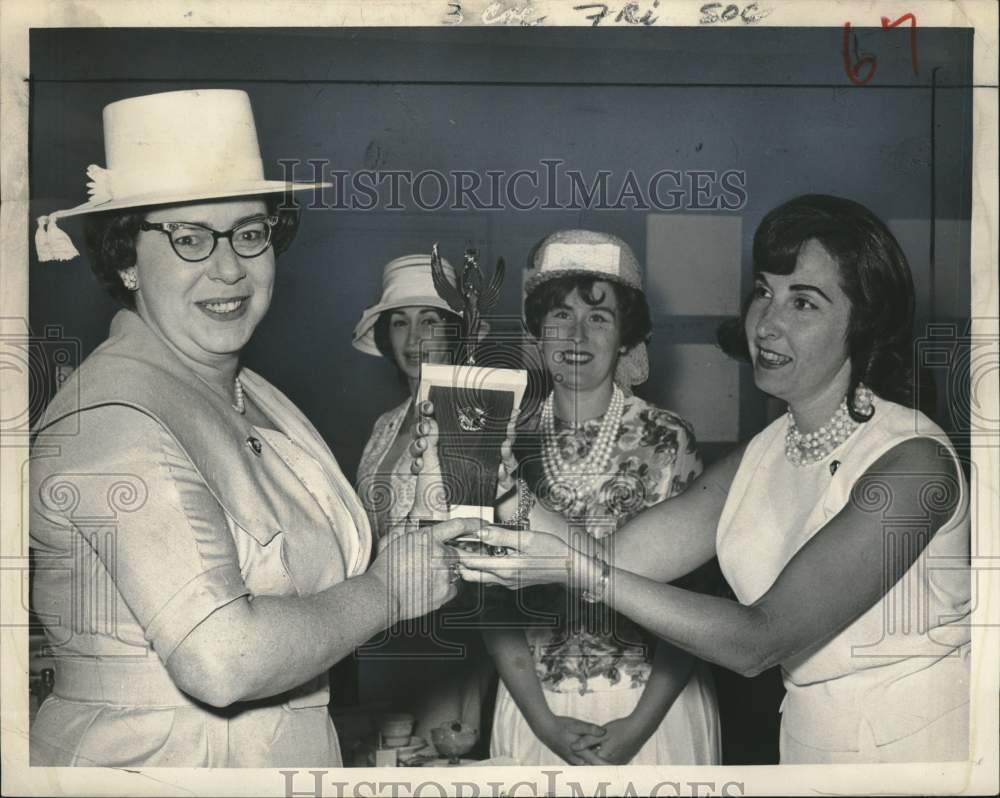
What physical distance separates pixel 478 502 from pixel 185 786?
1.01 metres

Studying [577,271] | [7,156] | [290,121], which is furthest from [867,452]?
[7,156]

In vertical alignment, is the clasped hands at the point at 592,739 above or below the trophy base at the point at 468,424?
below

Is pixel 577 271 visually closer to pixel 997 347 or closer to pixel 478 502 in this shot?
pixel 478 502

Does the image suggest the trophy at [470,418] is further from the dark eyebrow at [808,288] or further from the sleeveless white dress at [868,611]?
the dark eyebrow at [808,288]

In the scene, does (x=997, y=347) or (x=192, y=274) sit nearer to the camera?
(x=192, y=274)

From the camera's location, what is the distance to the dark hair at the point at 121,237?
3.22 m

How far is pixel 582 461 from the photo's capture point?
11.1 ft

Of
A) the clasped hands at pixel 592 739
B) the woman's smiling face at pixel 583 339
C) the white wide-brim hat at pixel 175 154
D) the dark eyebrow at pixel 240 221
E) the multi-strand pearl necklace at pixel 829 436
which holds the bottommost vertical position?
the clasped hands at pixel 592 739

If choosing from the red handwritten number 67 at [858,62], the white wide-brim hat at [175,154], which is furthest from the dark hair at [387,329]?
the red handwritten number 67 at [858,62]

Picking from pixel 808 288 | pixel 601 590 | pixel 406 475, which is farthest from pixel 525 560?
pixel 808 288

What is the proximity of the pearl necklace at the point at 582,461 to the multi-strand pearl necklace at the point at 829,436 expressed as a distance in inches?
18.3

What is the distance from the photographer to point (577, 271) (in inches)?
134

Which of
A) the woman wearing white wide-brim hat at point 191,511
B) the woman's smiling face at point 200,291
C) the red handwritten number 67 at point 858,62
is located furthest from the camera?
the red handwritten number 67 at point 858,62

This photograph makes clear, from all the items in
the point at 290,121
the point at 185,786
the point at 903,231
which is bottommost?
the point at 185,786
